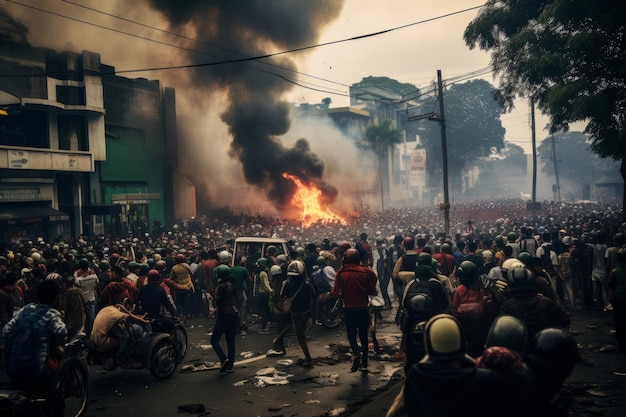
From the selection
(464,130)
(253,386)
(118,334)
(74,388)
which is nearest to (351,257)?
(253,386)

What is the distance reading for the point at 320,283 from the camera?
41.1 ft

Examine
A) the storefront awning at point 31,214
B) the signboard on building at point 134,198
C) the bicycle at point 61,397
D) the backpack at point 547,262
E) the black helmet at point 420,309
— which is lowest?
the bicycle at point 61,397

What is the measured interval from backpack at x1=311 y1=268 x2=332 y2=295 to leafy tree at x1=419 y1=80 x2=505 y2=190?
83.6 meters

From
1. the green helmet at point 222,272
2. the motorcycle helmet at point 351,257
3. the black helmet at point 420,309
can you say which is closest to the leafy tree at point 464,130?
the motorcycle helmet at point 351,257

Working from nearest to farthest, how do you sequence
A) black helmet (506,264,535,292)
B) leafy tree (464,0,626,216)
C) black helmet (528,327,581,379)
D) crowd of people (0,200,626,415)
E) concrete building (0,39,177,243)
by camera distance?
crowd of people (0,200,626,415), black helmet (528,327,581,379), black helmet (506,264,535,292), leafy tree (464,0,626,216), concrete building (0,39,177,243)

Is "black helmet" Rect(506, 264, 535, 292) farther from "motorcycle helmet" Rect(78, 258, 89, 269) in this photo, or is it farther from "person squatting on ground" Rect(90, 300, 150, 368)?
"motorcycle helmet" Rect(78, 258, 89, 269)

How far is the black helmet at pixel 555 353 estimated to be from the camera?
386cm

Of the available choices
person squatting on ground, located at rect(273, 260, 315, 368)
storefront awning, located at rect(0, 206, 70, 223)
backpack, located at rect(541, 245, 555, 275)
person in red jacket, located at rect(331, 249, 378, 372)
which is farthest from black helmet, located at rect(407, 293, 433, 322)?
storefront awning, located at rect(0, 206, 70, 223)

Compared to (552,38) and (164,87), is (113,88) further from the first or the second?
(552,38)

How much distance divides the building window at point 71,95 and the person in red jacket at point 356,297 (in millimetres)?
29187

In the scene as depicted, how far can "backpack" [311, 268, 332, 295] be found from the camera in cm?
1250

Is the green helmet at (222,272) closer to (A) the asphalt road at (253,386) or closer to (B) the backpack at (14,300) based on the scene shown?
(A) the asphalt road at (253,386)

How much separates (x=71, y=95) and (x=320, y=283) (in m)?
26.5

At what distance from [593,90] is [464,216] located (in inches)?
1016
